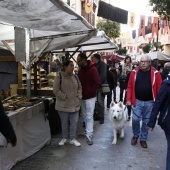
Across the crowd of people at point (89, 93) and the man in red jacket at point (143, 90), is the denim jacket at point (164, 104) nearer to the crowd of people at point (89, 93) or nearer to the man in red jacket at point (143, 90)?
the crowd of people at point (89, 93)

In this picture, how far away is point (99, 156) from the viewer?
16.8 ft

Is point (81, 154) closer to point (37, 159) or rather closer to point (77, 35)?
point (37, 159)

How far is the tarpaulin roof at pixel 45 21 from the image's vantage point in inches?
141

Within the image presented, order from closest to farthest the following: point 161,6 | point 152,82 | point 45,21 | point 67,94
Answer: point 45,21 < point 152,82 < point 67,94 < point 161,6

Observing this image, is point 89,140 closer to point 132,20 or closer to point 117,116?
point 117,116

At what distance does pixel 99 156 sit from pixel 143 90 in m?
1.58

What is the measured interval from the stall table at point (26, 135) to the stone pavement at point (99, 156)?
0.46ft

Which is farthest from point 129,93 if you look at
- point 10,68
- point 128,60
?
point 10,68

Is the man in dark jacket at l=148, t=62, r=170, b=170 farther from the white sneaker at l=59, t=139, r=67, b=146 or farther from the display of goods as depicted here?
the white sneaker at l=59, t=139, r=67, b=146

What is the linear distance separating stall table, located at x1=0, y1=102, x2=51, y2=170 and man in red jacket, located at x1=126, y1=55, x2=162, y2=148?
188 centimetres

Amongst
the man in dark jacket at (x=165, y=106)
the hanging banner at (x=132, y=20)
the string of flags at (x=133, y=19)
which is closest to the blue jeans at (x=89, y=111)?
the man in dark jacket at (x=165, y=106)

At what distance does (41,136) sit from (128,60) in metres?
5.13

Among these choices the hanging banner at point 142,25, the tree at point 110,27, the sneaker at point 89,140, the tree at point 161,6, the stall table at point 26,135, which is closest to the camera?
the stall table at point 26,135

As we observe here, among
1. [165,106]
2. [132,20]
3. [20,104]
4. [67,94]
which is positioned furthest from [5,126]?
[132,20]
